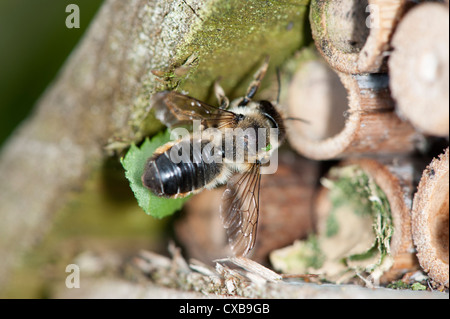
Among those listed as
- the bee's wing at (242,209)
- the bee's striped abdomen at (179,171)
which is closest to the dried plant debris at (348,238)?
the bee's wing at (242,209)

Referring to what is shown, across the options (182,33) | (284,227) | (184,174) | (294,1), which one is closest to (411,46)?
(294,1)

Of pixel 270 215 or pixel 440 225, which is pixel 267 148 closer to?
pixel 270 215

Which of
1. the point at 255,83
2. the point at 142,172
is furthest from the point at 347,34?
the point at 142,172

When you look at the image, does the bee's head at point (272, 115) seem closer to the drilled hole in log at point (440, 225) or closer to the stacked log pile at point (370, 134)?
the stacked log pile at point (370, 134)
